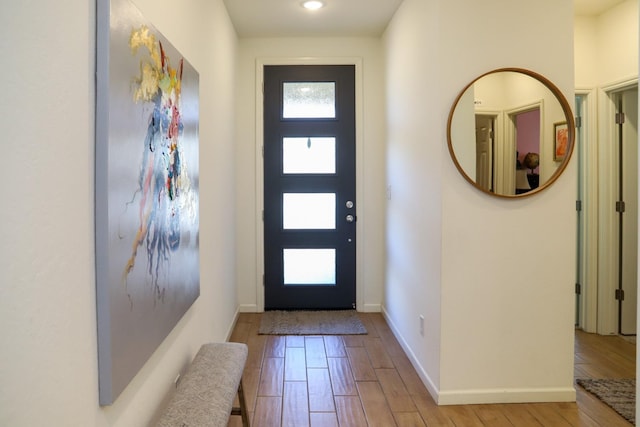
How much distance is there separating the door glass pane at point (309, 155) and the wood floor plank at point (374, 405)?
83.0 inches

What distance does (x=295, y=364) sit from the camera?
312cm

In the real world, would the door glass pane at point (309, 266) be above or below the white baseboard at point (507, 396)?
above

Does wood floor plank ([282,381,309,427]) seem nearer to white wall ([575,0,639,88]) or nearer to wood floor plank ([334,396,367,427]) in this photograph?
wood floor plank ([334,396,367,427])

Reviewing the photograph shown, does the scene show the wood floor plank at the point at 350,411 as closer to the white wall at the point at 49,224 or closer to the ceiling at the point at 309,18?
the white wall at the point at 49,224

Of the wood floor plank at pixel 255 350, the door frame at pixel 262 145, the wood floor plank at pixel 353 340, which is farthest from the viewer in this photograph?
the door frame at pixel 262 145

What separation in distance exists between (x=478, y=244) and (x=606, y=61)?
218 centimetres

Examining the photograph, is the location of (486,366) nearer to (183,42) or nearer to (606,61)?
(183,42)

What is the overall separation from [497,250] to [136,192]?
6.51 feet

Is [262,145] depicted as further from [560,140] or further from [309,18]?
[560,140]

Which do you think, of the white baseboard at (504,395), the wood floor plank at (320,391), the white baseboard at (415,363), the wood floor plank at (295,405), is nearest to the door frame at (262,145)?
the white baseboard at (415,363)

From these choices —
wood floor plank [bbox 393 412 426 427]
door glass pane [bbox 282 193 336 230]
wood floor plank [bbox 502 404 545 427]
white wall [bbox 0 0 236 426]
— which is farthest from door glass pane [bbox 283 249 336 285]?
white wall [bbox 0 0 236 426]

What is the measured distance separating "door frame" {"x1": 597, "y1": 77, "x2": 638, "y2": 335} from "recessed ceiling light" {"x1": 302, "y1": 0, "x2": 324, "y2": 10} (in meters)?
2.33

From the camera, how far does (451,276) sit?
253 centimetres

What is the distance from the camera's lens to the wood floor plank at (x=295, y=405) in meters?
2.37
